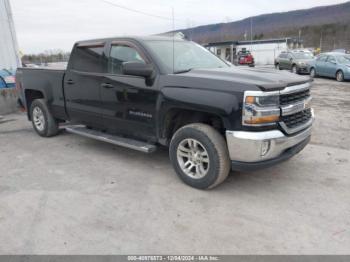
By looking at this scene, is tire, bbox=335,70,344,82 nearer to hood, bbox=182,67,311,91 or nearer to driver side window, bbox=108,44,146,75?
hood, bbox=182,67,311,91

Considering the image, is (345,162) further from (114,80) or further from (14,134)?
(14,134)

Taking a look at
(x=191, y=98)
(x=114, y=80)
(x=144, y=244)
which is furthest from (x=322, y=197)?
(x=114, y=80)

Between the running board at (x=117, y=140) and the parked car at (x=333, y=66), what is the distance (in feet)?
48.0

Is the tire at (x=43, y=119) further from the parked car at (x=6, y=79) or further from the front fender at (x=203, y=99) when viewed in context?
the parked car at (x=6, y=79)

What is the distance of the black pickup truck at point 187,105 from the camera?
3482mm

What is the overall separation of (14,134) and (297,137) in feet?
19.5

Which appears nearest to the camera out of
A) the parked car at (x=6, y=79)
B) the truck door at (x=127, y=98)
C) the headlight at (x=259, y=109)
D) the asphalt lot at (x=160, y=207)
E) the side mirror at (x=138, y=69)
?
the asphalt lot at (x=160, y=207)

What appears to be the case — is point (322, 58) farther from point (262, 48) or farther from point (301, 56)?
point (262, 48)

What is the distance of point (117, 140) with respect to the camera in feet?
15.8

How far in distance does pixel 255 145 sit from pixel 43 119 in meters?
4.64

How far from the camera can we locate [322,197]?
3748mm

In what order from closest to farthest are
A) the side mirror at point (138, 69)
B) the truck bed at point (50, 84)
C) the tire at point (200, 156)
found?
the tire at point (200, 156) < the side mirror at point (138, 69) < the truck bed at point (50, 84)

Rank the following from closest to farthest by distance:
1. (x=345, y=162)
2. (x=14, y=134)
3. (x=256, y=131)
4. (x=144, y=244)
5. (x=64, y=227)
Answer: (x=144, y=244), (x=64, y=227), (x=256, y=131), (x=345, y=162), (x=14, y=134)

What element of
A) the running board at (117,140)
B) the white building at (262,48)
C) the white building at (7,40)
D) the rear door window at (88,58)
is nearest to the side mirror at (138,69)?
the running board at (117,140)
